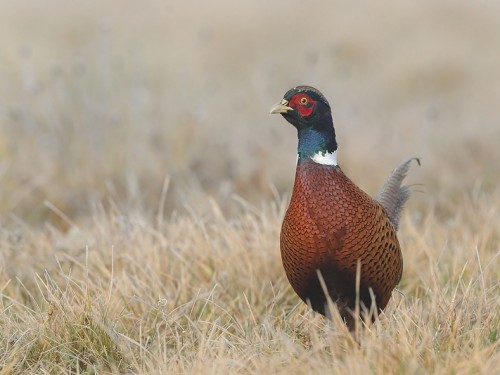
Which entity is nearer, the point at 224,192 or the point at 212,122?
the point at 224,192

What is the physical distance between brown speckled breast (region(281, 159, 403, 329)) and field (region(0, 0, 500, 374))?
0.53 feet

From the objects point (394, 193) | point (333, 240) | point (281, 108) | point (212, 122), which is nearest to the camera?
point (333, 240)

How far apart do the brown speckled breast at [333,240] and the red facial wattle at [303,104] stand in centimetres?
18

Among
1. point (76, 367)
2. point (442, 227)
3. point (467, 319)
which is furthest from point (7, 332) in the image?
point (442, 227)

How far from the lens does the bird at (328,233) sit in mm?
3256

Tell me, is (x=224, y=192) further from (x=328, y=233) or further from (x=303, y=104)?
(x=328, y=233)

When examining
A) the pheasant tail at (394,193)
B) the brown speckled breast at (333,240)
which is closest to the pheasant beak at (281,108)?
the brown speckled breast at (333,240)

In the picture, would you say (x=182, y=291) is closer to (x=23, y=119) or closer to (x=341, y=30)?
(x=23, y=119)

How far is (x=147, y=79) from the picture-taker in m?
7.95

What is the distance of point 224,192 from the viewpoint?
6082mm

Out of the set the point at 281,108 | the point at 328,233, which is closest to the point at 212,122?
the point at 281,108

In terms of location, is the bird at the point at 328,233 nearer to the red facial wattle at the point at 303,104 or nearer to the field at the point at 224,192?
the red facial wattle at the point at 303,104

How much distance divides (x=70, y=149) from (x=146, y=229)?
7.65ft

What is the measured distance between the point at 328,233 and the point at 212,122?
4412mm
